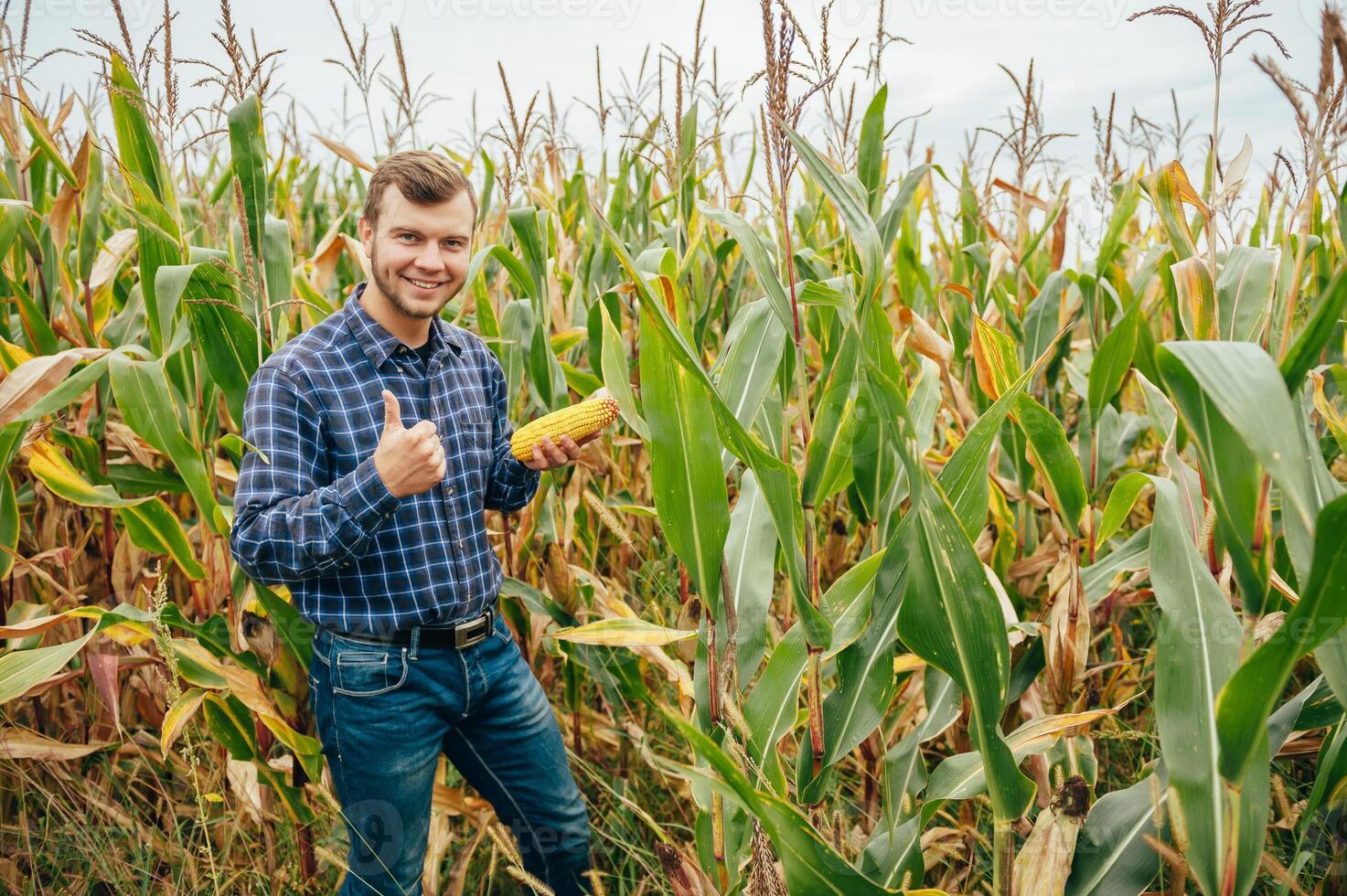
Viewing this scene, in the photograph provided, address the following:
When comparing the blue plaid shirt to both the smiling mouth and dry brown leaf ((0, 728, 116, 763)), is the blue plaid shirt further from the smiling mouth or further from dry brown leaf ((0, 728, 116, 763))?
dry brown leaf ((0, 728, 116, 763))

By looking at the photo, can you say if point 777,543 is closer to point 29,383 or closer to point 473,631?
point 473,631

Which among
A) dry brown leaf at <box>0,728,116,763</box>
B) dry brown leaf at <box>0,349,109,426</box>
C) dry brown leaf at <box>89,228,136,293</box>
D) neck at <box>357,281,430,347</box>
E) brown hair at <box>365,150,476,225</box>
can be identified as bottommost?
dry brown leaf at <box>0,728,116,763</box>

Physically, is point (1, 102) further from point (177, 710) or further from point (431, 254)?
point (177, 710)

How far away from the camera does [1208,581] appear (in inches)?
45.9

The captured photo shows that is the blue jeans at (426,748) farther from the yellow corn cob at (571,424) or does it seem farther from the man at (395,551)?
the yellow corn cob at (571,424)

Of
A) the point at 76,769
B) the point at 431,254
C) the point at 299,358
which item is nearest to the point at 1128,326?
the point at 431,254

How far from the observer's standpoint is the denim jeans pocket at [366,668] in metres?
1.75

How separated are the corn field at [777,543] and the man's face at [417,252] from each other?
0.25 meters

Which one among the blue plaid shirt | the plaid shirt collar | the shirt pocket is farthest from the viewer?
the shirt pocket

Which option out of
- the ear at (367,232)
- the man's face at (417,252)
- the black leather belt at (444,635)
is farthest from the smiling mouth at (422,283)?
the black leather belt at (444,635)

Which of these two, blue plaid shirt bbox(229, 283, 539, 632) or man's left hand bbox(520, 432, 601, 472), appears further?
man's left hand bbox(520, 432, 601, 472)

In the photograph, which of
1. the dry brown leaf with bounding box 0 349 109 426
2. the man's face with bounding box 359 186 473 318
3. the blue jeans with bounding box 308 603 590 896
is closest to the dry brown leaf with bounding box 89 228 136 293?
the dry brown leaf with bounding box 0 349 109 426

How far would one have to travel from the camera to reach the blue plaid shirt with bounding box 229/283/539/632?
157cm

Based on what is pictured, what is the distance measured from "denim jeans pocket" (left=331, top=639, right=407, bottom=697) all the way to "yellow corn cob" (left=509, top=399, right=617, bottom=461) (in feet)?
1.55
